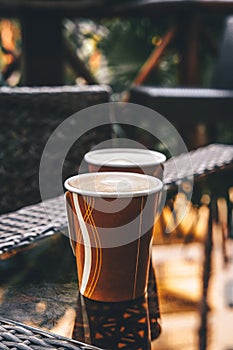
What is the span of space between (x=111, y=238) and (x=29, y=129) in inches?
36.7

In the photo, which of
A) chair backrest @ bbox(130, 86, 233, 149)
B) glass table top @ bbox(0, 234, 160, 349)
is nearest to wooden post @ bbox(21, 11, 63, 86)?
chair backrest @ bbox(130, 86, 233, 149)

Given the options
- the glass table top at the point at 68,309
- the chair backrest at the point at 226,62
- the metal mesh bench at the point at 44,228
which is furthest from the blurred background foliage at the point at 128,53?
the glass table top at the point at 68,309

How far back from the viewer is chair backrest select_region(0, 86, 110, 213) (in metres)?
1.38

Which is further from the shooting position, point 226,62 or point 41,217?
point 226,62

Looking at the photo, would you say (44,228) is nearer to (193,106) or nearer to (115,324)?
(115,324)

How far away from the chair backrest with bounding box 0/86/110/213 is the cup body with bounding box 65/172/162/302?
85cm

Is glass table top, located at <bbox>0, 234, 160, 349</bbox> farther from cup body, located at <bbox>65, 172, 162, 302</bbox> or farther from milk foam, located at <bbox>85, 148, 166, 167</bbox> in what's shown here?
milk foam, located at <bbox>85, 148, 166, 167</bbox>

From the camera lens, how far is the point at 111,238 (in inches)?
21.7

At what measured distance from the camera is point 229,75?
268 cm

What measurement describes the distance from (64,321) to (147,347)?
9cm

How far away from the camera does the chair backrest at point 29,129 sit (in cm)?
138

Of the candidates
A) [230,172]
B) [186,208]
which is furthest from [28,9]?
[186,208]

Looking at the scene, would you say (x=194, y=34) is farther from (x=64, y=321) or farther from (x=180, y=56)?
(x=64, y=321)

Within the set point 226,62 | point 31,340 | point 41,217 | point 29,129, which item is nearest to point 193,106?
point 226,62
